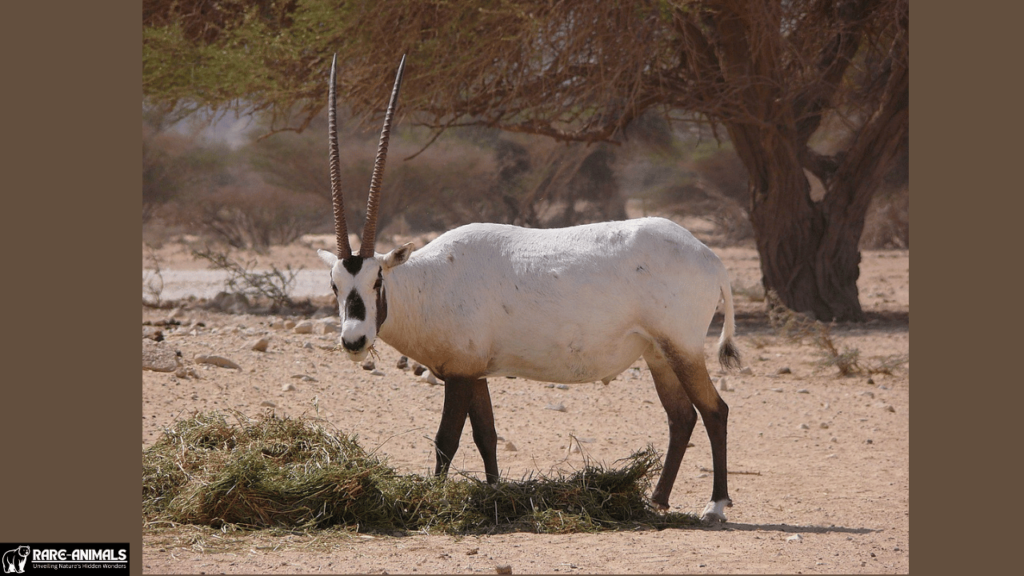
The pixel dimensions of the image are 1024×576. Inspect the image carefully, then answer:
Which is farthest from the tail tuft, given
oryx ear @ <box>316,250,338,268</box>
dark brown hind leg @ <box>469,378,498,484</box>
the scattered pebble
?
the scattered pebble

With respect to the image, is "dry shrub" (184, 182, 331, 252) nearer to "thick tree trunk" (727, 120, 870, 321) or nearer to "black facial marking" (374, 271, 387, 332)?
"thick tree trunk" (727, 120, 870, 321)

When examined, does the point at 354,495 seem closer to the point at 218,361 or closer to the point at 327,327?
the point at 218,361

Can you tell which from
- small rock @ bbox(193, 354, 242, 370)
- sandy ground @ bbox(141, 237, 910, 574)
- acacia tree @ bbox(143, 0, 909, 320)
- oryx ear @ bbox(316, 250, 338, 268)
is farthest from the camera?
acacia tree @ bbox(143, 0, 909, 320)

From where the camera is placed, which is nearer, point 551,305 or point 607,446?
point 551,305

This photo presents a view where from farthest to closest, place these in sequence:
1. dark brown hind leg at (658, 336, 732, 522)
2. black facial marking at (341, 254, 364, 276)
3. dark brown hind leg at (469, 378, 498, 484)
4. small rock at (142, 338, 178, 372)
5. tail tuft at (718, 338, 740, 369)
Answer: small rock at (142, 338, 178, 372) < tail tuft at (718, 338, 740, 369) < dark brown hind leg at (469, 378, 498, 484) < dark brown hind leg at (658, 336, 732, 522) < black facial marking at (341, 254, 364, 276)

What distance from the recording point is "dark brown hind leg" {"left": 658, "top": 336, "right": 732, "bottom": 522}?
5.31m

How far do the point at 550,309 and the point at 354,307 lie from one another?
1.02m

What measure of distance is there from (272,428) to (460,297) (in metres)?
1.37

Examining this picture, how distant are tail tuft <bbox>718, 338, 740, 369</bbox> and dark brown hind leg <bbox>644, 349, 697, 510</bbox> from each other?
0.37 meters

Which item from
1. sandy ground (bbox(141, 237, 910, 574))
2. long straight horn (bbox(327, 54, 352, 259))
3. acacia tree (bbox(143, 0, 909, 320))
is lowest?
sandy ground (bbox(141, 237, 910, 574))

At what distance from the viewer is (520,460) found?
688 cm

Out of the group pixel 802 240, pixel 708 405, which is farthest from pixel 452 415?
pixel 802 240

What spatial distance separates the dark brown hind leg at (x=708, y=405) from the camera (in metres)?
5.31

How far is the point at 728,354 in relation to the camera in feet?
19.2
